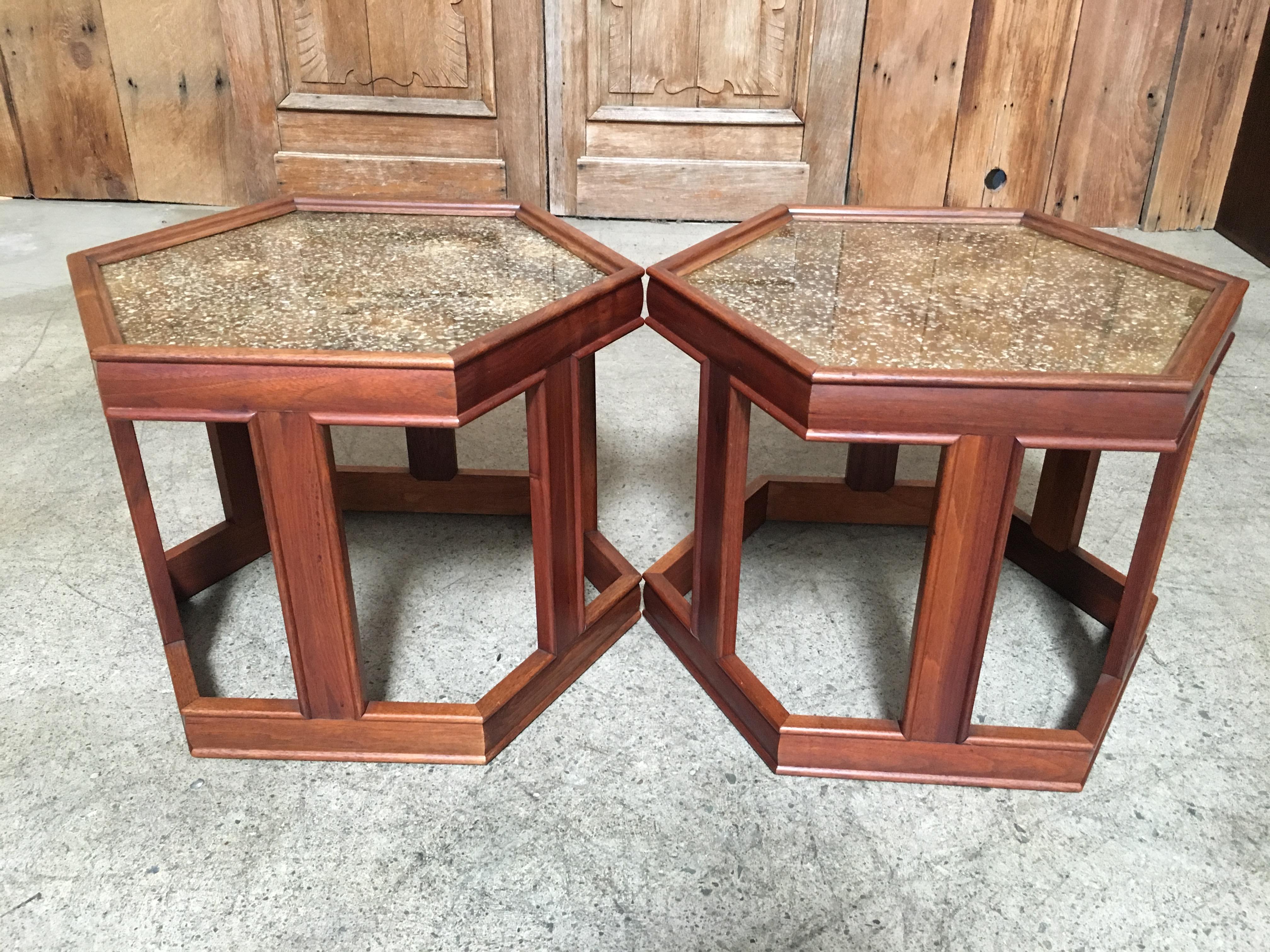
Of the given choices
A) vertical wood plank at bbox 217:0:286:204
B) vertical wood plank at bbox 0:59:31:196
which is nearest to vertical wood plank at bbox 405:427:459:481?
vertical wood plank at bbox 217:0:286:204

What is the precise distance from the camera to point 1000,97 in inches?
133

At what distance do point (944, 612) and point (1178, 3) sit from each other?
9.21ft

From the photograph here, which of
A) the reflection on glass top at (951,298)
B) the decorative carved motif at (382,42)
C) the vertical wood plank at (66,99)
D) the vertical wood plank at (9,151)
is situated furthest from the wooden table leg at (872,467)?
the vertical wood plank at (9,151)

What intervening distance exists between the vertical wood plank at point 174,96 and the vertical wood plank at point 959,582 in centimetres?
316

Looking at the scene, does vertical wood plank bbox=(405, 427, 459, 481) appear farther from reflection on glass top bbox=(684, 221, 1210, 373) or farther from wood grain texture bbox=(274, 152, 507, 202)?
wood grain texture bbox=(274, 152, 507, 202)

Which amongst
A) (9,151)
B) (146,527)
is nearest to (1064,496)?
(146,527)

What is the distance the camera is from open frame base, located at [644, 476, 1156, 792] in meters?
1.44

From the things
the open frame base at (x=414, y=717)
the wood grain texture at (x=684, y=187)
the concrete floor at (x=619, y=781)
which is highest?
the wood grain texture at (x=684, y=187)

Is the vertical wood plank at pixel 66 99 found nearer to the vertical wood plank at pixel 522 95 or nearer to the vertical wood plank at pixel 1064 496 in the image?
the vertical wood plank at pixel 522 95

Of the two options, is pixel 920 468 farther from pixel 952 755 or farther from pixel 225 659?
pixel 225 659

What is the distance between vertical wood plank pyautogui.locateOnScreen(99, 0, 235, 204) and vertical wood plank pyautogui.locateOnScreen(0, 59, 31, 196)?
0.39 m

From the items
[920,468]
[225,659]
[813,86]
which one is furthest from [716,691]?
[813,86]

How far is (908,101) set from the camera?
3.41 meters

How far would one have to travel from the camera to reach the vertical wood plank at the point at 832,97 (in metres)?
3.29
